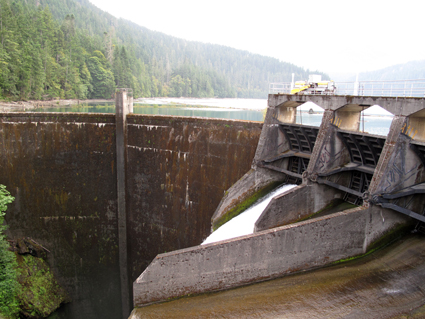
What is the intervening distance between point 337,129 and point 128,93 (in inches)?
414

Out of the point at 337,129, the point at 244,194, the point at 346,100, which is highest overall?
the point at 346,100

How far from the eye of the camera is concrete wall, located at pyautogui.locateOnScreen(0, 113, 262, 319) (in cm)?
1703

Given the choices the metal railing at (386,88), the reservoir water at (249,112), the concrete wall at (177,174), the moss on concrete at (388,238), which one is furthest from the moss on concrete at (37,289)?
the metal railing at (386,88)

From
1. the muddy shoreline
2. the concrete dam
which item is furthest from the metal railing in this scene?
the muddy shoreline

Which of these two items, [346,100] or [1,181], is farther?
[1,181]

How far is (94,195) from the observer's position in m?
18.1

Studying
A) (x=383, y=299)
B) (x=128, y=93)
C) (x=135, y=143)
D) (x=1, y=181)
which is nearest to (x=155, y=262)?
(x=383, y=299)

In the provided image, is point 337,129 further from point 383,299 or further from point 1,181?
point 1,181

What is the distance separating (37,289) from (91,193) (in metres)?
5.29

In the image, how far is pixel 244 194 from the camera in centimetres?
1444

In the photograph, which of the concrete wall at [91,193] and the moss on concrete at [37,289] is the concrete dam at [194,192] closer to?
the concrete wall at [91,193]

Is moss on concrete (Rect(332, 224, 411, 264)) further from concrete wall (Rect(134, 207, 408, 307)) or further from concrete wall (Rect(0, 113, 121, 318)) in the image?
concrete wall (Rect(0, 113, 121, 318))

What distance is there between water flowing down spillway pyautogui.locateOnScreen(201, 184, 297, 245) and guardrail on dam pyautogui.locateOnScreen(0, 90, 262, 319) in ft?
12.2

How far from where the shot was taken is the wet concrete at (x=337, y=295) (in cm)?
859
